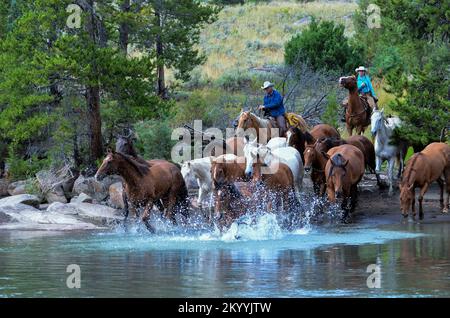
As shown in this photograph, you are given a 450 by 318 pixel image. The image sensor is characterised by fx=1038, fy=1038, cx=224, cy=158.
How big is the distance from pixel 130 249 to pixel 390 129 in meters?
9.84

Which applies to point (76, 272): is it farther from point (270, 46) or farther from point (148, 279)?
point (270, 46)

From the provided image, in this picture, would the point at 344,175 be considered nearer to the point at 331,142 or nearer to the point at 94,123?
the point at 331,142

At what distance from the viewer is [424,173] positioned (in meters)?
23.5

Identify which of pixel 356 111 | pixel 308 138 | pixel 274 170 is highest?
pixel 356 111

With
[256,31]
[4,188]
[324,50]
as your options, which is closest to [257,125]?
[4,188]

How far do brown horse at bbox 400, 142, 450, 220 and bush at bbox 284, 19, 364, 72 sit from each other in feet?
52.6

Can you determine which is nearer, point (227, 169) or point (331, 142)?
point (227, 169)

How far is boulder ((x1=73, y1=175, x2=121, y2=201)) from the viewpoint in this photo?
27.3 metres

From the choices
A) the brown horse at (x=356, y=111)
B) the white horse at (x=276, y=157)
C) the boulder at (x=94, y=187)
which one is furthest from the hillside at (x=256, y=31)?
the white horse at (x=276, y=157)

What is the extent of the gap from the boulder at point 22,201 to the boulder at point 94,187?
138cm

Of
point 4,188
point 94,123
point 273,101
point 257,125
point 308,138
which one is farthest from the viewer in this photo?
point 4,188

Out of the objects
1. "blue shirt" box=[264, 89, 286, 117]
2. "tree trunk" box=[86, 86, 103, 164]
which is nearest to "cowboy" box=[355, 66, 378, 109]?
"blue shirt" box=[264, 89, 286, 117]

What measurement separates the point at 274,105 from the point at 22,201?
6.78 metres

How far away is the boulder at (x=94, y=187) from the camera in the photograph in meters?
27.3
